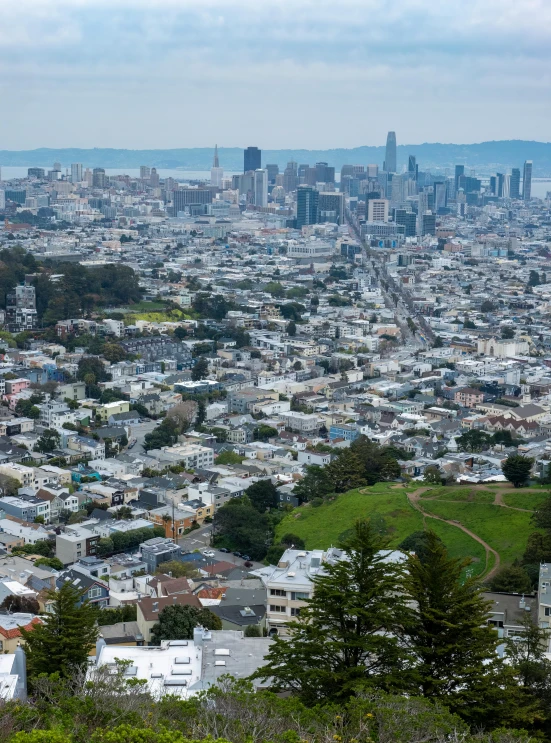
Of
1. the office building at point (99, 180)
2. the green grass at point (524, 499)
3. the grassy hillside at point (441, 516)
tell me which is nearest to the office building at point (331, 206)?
the office building at point (99, 180)

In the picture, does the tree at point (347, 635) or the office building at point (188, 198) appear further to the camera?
the office building at point (188, 198)

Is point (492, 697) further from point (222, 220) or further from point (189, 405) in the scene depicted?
point (222, 220)

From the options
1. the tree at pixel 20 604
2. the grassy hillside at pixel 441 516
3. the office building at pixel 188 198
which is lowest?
the tree at pixel 20 604

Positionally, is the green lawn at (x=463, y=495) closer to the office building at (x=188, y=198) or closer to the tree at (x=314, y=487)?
the tree at (x=314, y=487)

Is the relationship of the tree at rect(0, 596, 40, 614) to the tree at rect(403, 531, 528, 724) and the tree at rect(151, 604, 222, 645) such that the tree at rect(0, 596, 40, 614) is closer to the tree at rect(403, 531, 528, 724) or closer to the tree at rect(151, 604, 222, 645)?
the tree at rect(151, 604, 222, 645)

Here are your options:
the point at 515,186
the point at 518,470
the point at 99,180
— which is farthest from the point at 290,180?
the point at 518,470

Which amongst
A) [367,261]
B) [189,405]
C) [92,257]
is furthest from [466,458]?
[367,261]

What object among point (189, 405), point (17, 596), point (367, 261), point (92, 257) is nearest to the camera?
point (17, 596)
